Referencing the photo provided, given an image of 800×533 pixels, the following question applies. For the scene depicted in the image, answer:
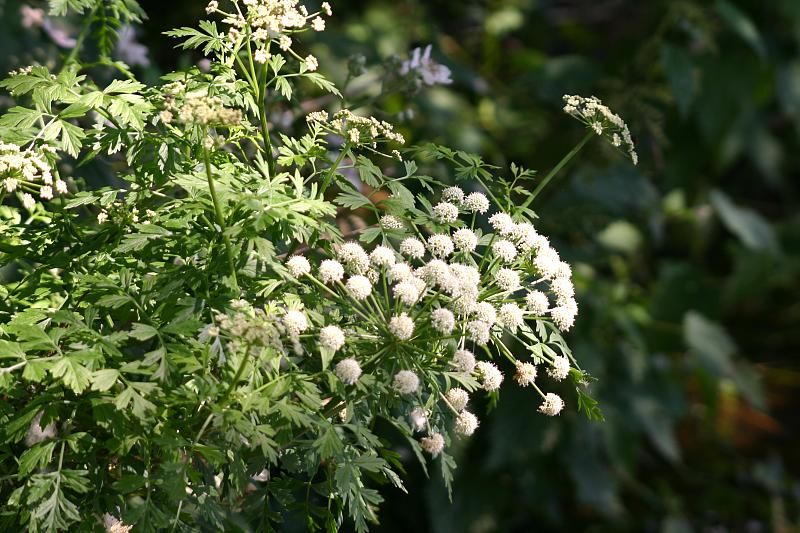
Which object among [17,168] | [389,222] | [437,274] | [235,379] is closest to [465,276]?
[437,274]

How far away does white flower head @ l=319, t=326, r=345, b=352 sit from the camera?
80cm

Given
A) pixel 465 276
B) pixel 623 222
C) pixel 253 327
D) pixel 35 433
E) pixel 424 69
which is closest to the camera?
pixel 253 327

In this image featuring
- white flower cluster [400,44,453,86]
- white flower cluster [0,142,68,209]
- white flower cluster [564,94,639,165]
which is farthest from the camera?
white flower cluster [400,44,453,86]

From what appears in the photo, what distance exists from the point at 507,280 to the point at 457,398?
121 mm

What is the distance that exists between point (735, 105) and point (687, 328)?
27.5 inches

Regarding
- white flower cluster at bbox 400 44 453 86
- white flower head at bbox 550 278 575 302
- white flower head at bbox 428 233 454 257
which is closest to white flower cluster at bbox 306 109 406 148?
white flower head at bbox 428 233 454 257

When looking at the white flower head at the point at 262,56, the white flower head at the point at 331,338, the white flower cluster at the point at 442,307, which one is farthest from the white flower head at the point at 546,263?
the white flower head at the point at 262,56

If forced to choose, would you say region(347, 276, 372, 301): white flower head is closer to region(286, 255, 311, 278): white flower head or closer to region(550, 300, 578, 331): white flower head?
region(286, 255, 311, 278): white flower head

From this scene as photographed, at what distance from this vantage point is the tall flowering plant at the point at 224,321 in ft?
2.63

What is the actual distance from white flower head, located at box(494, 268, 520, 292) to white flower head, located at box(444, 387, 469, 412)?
11 centimetres

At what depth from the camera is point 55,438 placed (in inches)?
32.8

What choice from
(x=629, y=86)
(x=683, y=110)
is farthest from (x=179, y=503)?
(x=629, y=86)

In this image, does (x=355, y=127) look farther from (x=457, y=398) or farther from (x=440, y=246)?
(x=457, y=398)

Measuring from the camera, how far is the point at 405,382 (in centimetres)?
80
